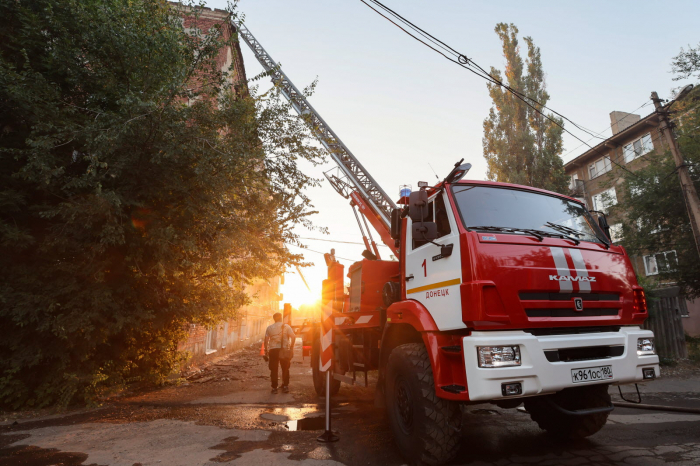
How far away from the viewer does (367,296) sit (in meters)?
5.50

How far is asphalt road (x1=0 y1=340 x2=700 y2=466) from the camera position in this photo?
4.01 meters

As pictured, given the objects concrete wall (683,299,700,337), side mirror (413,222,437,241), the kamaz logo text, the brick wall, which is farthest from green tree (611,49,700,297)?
the brick wall

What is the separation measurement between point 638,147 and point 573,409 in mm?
25961

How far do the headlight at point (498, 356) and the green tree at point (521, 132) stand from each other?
16366 mm

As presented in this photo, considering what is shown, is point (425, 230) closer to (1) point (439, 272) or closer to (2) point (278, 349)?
(1) point (439, 272)

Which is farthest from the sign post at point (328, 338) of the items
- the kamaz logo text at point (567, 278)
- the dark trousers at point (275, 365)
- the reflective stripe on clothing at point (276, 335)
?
the kamaz logo text at point (567, 278)

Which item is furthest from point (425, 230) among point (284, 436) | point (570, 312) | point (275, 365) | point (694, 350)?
point (694, 350)

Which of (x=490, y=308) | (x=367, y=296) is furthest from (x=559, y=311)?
(x=367, y=296)

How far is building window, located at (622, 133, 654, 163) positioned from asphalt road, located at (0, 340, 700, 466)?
2013cm

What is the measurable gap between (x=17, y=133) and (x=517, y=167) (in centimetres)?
1820

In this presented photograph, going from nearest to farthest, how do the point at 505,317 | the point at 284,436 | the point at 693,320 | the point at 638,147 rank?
1. the point at 505,317
2. the point at 284,436
3. the point at 693,320
4. the point at 638,147

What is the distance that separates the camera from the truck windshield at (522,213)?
394cm

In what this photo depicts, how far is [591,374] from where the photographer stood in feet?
11.0

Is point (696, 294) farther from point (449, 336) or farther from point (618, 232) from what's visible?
point (449, 336)
